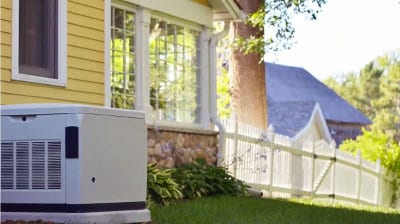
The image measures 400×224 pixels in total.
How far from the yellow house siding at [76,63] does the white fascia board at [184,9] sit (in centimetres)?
145

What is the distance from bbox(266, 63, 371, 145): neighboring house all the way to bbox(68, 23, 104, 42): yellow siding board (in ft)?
87.8

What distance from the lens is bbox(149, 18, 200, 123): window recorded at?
1335 cm

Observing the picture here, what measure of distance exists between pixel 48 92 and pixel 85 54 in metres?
0.94

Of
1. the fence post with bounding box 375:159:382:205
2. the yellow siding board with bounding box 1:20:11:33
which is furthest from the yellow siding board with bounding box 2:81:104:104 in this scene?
the fence post with bounding box 375:159:382:205

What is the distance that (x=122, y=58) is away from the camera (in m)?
12.5

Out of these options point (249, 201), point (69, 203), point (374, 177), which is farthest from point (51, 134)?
point (374, 177)

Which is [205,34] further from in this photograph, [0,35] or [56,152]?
[56,152]

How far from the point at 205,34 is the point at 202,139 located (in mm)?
1784

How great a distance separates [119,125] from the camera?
7250 mm

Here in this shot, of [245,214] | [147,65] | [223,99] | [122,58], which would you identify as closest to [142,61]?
[147,65]

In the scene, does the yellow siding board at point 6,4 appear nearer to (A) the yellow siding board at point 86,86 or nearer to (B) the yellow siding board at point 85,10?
(B) the yellow siding board at point 85,10

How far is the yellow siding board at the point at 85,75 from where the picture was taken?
10484mm

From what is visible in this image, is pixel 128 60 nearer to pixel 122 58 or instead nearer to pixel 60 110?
pixel 122 58

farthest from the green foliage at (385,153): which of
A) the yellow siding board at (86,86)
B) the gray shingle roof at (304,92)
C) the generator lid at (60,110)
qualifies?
the gray shingle roof at (304,92)
